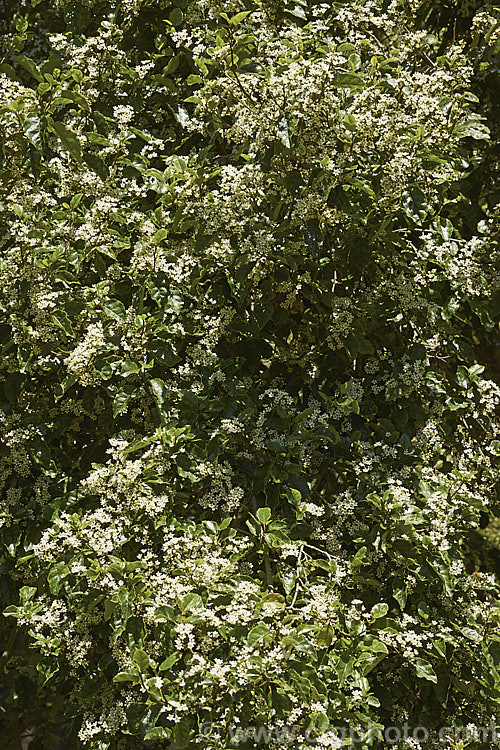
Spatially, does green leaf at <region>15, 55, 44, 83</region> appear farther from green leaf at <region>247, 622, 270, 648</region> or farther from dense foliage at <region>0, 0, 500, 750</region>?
green leaf at <region>247, 622, 270, 648</region>

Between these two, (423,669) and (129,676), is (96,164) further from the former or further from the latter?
(423,669)

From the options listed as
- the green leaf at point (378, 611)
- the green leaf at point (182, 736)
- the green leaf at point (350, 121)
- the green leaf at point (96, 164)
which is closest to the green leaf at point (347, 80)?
the green leaf at point (350, 121)

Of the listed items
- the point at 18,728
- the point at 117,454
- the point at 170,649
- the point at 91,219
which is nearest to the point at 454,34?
the point at 91,219

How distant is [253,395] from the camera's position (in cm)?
277

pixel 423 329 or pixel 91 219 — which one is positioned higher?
pixel 91 219

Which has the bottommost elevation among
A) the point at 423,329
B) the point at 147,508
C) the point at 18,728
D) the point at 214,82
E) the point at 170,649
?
the point at 18,728

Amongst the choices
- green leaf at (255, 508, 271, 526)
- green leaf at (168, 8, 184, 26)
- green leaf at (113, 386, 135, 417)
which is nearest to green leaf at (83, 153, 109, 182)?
green leaf at (168, 8, 184, 26)

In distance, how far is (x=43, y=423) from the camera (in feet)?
8.99

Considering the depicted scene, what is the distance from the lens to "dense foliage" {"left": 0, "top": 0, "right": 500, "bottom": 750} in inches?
87.4

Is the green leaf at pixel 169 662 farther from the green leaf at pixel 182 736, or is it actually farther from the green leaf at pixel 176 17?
the green leaf at pixel 176 17

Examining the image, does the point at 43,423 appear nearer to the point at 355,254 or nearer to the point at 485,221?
the point at 355,254


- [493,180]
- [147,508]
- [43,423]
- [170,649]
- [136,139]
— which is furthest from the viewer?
[493,180]

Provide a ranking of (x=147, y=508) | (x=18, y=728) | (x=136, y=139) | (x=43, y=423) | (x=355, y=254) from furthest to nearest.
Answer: (x=18, y=728), (x=136, y=139), (x=43, y=423), (x=355, y=254), (x=147, y=508)

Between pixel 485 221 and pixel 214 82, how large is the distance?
3.67 feet
